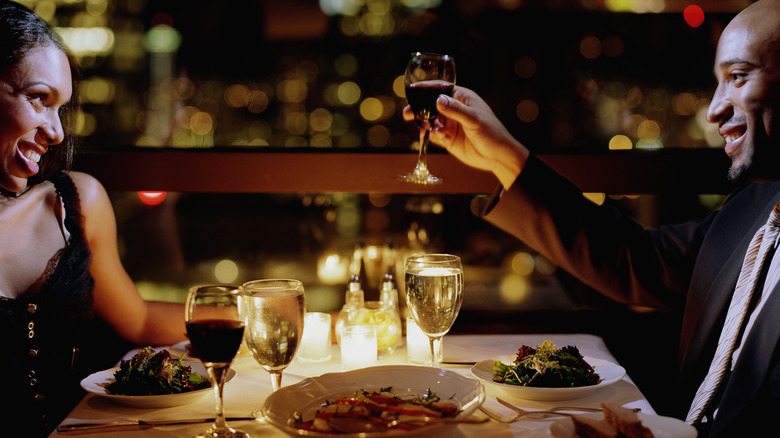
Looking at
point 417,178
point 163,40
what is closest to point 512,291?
point 417,178

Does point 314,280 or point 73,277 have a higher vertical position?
point 73,277

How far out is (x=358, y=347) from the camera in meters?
1.61

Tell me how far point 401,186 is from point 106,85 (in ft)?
7.91

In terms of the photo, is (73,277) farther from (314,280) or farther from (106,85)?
(106,85)

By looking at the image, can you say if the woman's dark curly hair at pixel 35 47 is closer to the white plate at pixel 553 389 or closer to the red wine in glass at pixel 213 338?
the red wine in glass at pixel 213 338

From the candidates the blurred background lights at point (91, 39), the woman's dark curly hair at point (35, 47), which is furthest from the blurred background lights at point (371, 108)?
the woman's dark curly hair at point (35, 47)

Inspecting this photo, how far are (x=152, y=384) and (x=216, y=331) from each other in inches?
11.2

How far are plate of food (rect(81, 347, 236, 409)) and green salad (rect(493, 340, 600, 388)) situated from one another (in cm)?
60

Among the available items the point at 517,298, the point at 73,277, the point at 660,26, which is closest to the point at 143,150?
the point at 73,277

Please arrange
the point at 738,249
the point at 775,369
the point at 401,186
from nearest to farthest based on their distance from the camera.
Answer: the point at 775,369 < the point at 738,249 < the point at 401,186

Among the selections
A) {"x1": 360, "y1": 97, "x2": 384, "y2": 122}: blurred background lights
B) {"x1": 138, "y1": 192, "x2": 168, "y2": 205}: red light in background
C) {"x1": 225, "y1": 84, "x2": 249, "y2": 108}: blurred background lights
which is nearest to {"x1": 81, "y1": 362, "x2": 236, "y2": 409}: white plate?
{"x1": 138, "y1": 192, "x2": 168, "y2": 205}: red light in background

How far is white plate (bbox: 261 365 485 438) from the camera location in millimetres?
1159

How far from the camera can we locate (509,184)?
190 centimetres

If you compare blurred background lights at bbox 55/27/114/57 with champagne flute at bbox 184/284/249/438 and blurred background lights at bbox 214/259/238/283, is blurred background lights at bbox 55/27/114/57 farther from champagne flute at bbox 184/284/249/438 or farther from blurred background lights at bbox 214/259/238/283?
champagne flute at bbox 184/284/249/438
